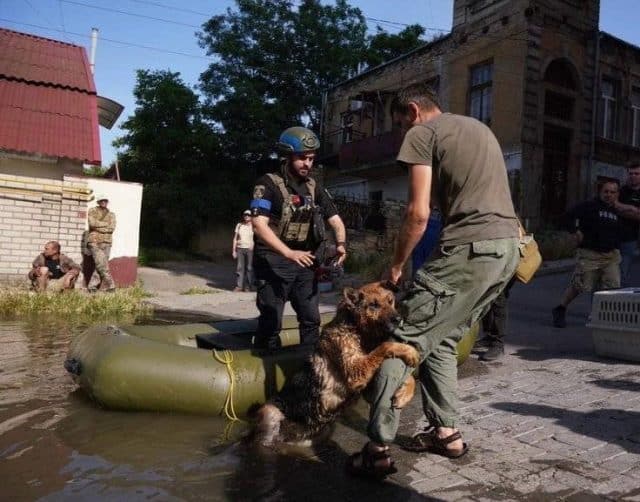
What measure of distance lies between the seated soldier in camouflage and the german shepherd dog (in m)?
8.57

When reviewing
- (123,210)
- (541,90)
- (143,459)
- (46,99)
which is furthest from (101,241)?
(541,90)

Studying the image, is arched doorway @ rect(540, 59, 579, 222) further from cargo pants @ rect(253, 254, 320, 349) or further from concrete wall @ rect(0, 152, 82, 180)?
cargo pants @ rect(253, 254, 320, 349)

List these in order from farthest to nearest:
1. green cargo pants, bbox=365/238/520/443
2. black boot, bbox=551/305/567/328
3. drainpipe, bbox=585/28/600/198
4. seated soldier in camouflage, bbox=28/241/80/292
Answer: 1. drainpipe, bbox=585/28/600/198
2. seated soldier in camouflage, bbox=28/241/80/292
3. black boot, bbox=551/305/567/328
4. green cargo pants, bbox=365/238/520/443

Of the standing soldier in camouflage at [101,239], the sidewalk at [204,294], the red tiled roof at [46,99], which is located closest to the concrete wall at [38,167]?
the red tiled roof at [46,99]

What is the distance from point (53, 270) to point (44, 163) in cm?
270

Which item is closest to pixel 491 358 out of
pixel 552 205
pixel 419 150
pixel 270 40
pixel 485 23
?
pixel 419 150

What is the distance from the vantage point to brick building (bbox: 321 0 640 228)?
55.6 ft

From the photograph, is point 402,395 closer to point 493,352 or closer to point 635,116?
point 493,352

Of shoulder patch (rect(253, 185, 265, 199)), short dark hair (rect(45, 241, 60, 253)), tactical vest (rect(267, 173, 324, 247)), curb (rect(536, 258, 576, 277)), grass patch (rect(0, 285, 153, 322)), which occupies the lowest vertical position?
grass patch (rect(0, 285, 153, 322))

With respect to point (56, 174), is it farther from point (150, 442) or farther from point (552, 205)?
point (552, 205)

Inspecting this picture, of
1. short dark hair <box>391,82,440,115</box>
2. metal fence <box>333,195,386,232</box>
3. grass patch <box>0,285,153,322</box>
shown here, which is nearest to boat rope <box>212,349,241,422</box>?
short dark hair <box>391,82,440,115</box>

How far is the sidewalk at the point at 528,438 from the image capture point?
2639 millimetres

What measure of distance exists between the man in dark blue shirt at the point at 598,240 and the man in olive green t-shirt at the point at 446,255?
3846 mm

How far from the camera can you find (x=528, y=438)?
3225 mm
